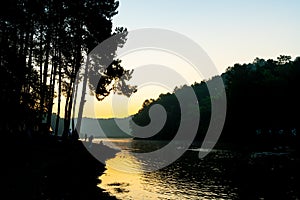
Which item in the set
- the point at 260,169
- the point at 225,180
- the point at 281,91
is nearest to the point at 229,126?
the point at 281,91

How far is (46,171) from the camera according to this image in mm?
27172

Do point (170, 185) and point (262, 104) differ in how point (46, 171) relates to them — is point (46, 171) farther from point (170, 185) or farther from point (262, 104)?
point (262, 104)

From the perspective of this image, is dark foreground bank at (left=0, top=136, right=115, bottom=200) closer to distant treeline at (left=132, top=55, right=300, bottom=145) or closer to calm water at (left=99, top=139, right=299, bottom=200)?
calm water at (left=99, top=139, right=299, bottom=200)

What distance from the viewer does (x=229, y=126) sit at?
130750 mm

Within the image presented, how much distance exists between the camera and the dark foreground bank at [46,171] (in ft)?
68.3

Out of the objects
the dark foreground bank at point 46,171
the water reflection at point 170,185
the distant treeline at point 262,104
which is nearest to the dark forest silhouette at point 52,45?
the dark foreground bank at point 46,171

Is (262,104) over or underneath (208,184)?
over

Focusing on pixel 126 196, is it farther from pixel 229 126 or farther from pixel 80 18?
pixel 229 126

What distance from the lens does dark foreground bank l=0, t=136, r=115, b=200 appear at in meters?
20.8

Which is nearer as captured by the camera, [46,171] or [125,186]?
[46,171]

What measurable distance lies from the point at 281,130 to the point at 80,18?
90.9 m

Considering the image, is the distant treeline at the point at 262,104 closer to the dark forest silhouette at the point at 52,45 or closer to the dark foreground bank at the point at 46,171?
the dark forest silhouette at the point at 52,45

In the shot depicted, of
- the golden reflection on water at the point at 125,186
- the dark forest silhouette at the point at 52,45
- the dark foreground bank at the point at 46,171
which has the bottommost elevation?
the golden reflection on water at the point at 125,186

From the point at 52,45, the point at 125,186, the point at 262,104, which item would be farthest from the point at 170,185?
the point at 262,104
